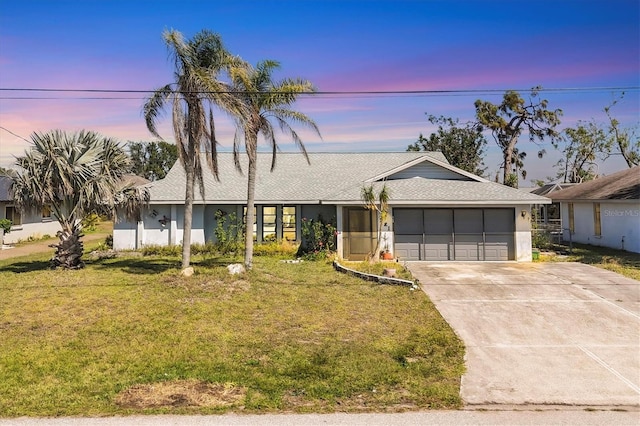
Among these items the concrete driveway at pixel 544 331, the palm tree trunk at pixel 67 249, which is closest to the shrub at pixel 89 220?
the palm tree trunk at pixel 67 249

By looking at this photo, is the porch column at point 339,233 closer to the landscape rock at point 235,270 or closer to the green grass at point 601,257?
the landscape rock at point 235,270

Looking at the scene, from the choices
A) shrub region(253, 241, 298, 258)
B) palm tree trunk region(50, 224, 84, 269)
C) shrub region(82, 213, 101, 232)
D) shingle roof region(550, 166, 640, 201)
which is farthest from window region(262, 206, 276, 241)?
shingle roof region(550, 166, 640, 201)

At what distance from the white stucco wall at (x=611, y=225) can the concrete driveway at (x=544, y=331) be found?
618cm

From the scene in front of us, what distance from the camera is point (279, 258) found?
19875 mm

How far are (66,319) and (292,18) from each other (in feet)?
39.1

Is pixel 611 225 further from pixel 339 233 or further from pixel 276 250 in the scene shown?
pixel 276 250

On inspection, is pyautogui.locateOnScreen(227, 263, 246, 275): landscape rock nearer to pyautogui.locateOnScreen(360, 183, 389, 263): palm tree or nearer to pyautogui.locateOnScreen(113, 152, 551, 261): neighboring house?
pyautogui.locateOnScreen(113, 152, 551, 261): neighboring house

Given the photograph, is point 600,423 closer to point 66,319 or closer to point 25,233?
point 66,319

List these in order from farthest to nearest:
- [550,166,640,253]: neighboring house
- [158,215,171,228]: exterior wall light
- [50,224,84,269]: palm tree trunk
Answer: [158,215,171,228]: exterior wall light → [550,166,640,253]: neighboring house → [50,224,84,269]: palm tree trunk

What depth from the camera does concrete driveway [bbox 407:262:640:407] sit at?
273 inches

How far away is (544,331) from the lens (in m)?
9.80

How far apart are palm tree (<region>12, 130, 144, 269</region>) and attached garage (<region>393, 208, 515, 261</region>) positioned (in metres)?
11.5

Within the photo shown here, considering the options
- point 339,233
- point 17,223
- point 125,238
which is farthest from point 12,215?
point 339,233

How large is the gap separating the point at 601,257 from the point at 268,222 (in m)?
15.9
